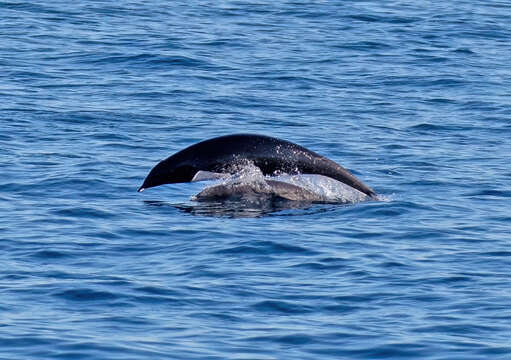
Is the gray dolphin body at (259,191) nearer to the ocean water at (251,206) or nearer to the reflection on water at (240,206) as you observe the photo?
the reflection on water at (240,206)

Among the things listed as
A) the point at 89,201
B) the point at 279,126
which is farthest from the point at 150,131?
the point at 89,201

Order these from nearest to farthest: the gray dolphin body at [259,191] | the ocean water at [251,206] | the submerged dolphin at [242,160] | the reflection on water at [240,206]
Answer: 1. the ocean water at [251,206]
2. the reflection on water at [240,206]
3. the submerged dolphin at [242,160]
4. the gray dolphin body at [259,191]

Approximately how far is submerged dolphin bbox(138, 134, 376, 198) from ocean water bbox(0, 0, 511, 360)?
1.28ft

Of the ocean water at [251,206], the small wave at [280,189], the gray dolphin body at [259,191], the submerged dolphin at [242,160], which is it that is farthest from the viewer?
the gray dolphin body at [259,191]

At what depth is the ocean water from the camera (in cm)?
1229

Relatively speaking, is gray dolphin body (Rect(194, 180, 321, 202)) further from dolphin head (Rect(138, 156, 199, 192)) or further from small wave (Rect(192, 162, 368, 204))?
dolphin head (Rect(138, 156, 199, 192))

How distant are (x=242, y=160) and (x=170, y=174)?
3.14ft

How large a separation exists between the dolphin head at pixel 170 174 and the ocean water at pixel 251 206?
0.99 feet

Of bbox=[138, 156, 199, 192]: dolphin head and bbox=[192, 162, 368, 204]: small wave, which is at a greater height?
bbox=[138, 156, 199, 192]: dolphin head

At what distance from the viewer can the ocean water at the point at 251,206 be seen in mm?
12289

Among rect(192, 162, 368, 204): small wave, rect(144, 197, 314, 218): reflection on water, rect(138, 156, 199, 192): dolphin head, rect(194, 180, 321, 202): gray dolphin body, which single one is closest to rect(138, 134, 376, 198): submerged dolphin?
rect(138, 156, 199, 192): dolphin head

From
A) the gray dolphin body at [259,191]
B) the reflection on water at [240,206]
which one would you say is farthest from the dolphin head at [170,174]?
the gray dolphin body at [259,191]

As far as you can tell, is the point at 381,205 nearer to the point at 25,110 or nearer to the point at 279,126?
the point at 279,126

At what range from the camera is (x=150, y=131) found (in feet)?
73.2
